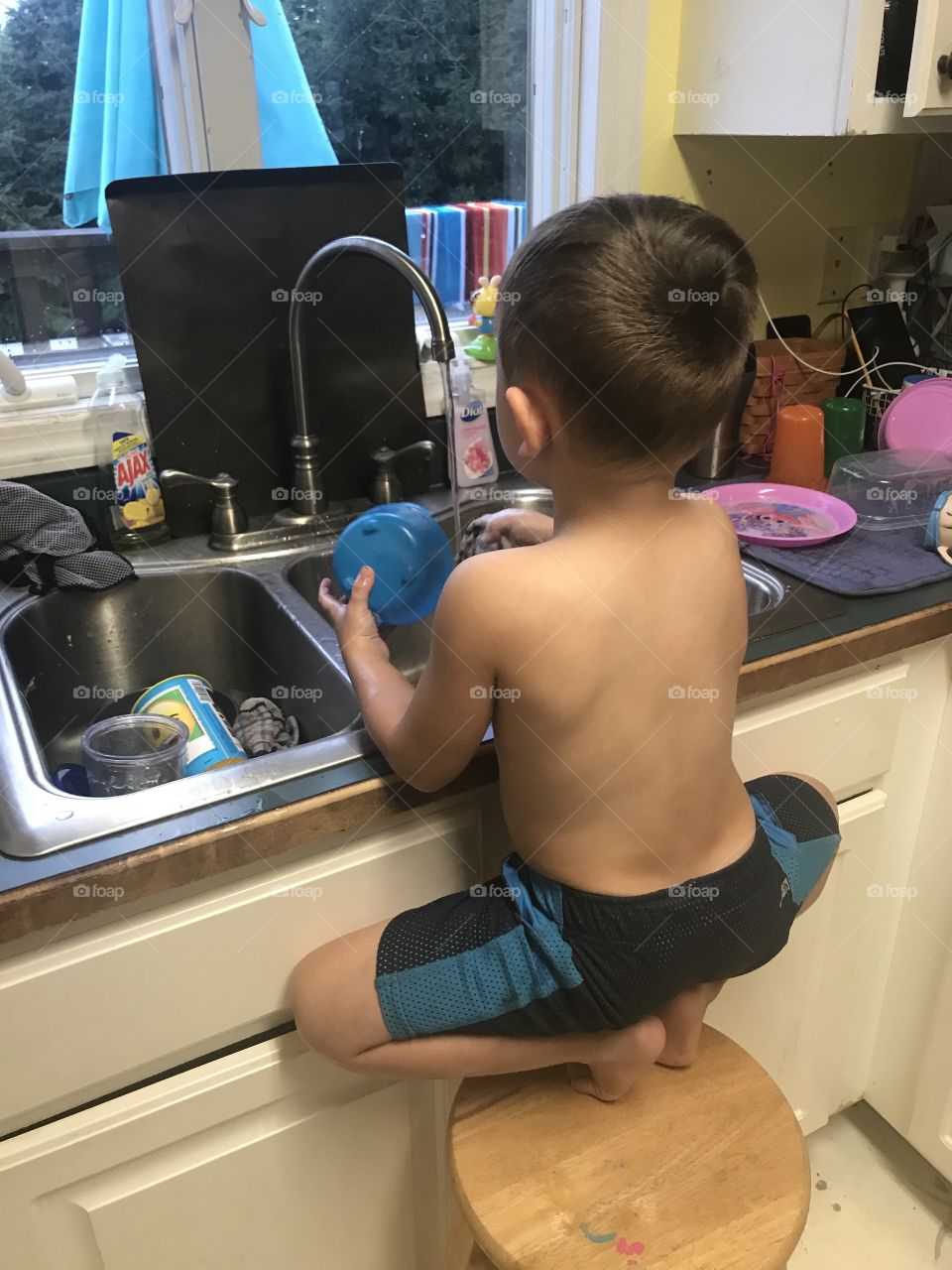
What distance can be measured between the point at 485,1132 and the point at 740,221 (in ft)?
4.18

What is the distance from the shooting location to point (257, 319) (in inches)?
47.5

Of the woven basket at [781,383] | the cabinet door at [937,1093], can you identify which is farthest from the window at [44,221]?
the cabinet door at [937,1093]

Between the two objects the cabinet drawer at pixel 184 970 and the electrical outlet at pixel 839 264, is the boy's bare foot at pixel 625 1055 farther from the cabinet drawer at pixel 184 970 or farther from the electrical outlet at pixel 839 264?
the electrical outlet at pixel 839 264

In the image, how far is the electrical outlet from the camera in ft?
5.14

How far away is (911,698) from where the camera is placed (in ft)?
3.64

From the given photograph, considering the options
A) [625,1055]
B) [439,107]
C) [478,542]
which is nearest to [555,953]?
[625,1055]

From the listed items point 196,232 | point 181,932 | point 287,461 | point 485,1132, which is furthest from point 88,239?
point 485,1132

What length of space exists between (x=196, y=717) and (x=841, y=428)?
0.96m

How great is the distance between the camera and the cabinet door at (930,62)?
1.09 metres

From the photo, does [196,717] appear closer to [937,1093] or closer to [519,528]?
[519,528]

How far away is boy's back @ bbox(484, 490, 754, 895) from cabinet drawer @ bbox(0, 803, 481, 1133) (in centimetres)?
12

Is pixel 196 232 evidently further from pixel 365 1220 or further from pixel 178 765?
pixel 365 1220

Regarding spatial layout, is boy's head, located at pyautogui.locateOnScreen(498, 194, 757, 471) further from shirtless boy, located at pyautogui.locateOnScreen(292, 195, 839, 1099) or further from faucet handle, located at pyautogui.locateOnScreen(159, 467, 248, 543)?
faucet handle, located at pyautogui.locateOnScreen(159, 467, 248, 543)

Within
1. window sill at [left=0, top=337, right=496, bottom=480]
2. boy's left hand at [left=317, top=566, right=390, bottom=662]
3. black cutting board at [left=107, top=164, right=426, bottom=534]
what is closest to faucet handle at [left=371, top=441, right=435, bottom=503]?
black cutting board at [left=107, top=164, right=426, bottom=534]
